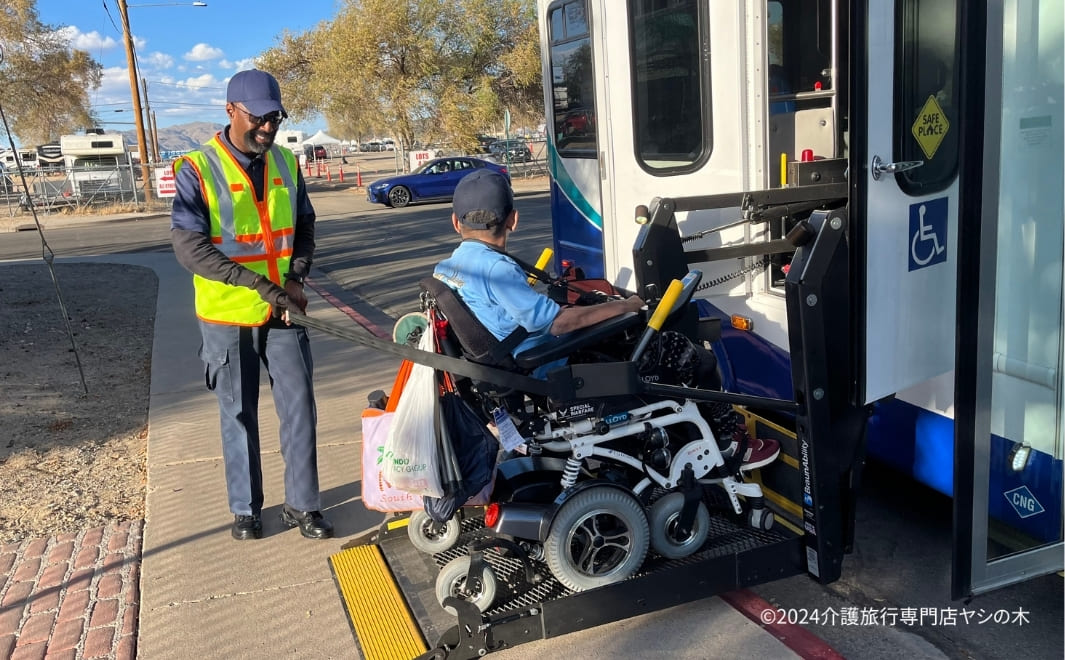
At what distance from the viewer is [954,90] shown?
10.5 feet

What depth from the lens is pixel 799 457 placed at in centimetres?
313

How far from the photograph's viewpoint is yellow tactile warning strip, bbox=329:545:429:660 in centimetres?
304

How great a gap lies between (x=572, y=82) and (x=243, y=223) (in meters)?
2.81

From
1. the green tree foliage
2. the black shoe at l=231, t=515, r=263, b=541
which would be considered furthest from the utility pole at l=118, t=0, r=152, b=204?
the black shoe at l=231, t=515, r=263, b=541

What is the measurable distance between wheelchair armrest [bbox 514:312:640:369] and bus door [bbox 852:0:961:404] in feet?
2.68

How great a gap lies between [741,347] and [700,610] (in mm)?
1483

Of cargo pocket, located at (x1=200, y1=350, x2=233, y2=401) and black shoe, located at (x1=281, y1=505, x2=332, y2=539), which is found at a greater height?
cargo pocket, located at (x1=200, y1=350, x2=233, y2=401)

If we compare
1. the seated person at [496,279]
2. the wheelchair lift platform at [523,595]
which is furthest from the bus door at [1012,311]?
the seated person at [496,279]

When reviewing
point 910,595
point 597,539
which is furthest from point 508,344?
point 910,595

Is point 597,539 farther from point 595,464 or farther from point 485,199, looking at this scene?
point 485,199

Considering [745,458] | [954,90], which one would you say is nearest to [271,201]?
[745,458]

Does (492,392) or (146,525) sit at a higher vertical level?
(492,392)

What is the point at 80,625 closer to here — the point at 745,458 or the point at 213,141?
the point at 213,141

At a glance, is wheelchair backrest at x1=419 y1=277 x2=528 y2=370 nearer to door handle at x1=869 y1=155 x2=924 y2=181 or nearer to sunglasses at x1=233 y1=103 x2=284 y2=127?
sunglasses at x1=233 y1=103 x2=284 y2=127
